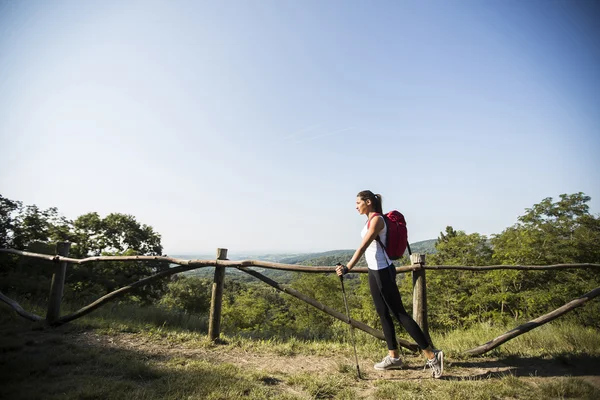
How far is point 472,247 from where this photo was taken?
2438 centimetres

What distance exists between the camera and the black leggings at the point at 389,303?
321cm

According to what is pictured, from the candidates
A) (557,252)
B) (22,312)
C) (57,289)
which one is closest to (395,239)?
(57,289)

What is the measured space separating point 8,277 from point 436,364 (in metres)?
13.8

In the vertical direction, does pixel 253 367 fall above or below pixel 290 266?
below

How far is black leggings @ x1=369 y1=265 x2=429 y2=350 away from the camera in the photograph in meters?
3.21

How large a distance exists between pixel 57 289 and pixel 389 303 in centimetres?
Answer: 624

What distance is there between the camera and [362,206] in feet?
11.4

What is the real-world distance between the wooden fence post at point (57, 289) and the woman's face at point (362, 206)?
5.73 metres

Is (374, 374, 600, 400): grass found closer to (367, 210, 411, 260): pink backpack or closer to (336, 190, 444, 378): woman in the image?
(336, 190, 444, 378): woman

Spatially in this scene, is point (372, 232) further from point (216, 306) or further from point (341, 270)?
point (216, 306)

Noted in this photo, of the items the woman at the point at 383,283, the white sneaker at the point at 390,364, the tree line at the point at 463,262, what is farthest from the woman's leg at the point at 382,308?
the tree line at the point at 463,262

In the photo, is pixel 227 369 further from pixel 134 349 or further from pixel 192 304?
pixel 192 304

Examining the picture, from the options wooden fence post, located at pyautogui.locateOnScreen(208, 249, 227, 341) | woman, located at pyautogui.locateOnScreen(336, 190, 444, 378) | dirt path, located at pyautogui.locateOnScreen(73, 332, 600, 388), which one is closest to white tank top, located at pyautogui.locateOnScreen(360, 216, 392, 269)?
woman, located at pyautogui.locateOnScreen(336, 190, 444, 378)

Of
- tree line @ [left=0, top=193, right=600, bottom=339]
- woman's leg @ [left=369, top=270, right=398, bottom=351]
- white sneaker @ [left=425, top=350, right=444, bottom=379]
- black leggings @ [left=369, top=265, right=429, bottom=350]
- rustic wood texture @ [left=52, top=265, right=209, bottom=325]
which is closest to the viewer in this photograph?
white sneaker @ [left=425, top=350, right=444, bottom=379]
